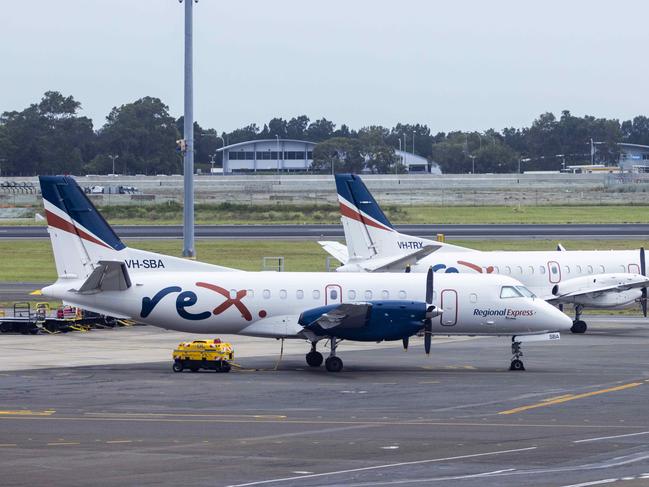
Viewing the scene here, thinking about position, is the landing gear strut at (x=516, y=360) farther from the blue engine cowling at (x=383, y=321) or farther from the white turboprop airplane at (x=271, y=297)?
the blue engine cowling at (x=383, y=321)

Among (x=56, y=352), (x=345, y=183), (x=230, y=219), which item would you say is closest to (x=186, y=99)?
(x=345, y=183)

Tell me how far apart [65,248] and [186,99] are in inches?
708

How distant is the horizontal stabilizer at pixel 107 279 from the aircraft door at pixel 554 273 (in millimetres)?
21411

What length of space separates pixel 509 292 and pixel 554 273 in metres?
13.6

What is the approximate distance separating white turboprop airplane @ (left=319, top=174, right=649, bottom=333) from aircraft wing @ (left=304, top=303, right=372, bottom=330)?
13686 mm

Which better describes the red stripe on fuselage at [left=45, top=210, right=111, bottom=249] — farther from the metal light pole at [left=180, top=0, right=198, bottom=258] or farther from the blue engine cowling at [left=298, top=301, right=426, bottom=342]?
the metal light pole at [left=180, top=0, right=198, bottom=258]

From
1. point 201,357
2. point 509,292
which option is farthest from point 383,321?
point 201,357

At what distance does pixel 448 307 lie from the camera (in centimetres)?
3547

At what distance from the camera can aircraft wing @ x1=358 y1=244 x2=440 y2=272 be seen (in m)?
46.5

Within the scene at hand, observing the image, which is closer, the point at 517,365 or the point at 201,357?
the point at 201,357

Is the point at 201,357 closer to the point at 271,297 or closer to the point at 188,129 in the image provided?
the point at 271,297

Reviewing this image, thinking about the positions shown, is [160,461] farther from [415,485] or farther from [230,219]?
[230,219]

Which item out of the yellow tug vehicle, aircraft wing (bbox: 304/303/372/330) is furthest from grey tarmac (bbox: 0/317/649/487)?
aircraft wing (bbox: 304/303/372/330)

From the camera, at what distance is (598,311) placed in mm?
55531
